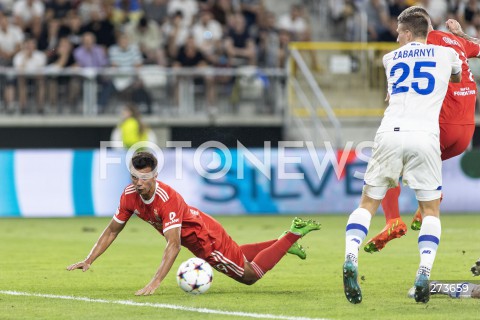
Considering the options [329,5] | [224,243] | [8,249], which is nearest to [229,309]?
[224,243]

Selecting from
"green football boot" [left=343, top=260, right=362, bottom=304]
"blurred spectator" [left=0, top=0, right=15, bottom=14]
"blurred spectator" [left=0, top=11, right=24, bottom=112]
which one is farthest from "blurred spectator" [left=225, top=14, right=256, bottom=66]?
"green football boot" [left=343, top=260, right=362, bottom=304]

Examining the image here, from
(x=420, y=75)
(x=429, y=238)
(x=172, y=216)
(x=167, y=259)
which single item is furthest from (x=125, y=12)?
(x=429, y=238)

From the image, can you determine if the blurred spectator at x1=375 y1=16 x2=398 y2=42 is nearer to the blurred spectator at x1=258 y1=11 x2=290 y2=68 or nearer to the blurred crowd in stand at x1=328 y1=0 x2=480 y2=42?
the blurred crowd in stand at x1=328 y1=0 x2=480 y2=42

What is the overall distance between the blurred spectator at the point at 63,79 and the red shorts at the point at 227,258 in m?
11.9

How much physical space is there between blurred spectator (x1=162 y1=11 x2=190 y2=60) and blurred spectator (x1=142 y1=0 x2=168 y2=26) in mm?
405

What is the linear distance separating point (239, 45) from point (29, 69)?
4376 mm

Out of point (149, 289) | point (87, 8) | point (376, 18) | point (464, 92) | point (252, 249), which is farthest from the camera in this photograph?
point (376, 18)

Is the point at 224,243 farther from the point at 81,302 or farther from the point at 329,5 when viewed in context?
the point at 329,5

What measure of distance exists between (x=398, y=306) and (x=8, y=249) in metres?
6.81

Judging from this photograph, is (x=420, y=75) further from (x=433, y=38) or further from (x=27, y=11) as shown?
(x=27, y=11)

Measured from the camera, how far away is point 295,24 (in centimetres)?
2386

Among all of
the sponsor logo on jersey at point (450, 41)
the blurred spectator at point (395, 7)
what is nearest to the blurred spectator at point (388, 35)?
the blurred spectator at point (395, 7)

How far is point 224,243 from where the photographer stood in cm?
984

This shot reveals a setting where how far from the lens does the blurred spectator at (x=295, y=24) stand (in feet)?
77.4
